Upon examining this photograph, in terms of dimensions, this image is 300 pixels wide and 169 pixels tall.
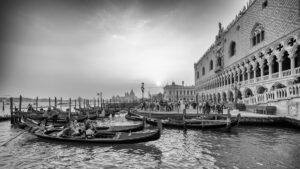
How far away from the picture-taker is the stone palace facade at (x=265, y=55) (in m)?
15.5

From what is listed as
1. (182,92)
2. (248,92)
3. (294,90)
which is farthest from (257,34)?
(182,92)

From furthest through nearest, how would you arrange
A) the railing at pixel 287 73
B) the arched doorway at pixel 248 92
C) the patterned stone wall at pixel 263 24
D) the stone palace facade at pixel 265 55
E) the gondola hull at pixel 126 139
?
1. the arched doorway at pixel 248 92
2. the patterned stone wall at pixel 263 24
3. the railing at pixel 287 73
4. the stone palace facade at pixel 265 55
5. the gondola hull at pixel 126 139

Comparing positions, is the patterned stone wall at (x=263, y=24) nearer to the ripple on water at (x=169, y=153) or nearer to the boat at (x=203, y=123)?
the boat at (x=203, y=123)

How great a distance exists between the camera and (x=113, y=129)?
12508 millimetres

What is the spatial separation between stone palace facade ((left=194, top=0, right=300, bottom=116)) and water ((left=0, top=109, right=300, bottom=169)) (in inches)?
212

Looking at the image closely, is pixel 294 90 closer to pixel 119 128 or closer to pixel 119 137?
pixel 119 137

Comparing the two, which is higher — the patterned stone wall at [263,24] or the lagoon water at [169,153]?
the patterned stone wall at [263,24]

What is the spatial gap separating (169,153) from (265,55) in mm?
18597

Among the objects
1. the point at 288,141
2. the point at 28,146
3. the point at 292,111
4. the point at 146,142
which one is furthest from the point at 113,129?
the point at 292,111

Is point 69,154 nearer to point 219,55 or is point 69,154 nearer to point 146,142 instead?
point 146,142

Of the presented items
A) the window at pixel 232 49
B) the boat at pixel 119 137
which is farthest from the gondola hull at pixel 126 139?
the window at pixel 232 49

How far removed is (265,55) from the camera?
20.4 meters

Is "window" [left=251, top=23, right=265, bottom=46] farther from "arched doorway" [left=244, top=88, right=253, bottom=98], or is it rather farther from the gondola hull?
the gondola hull

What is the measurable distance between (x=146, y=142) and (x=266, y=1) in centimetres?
2200
